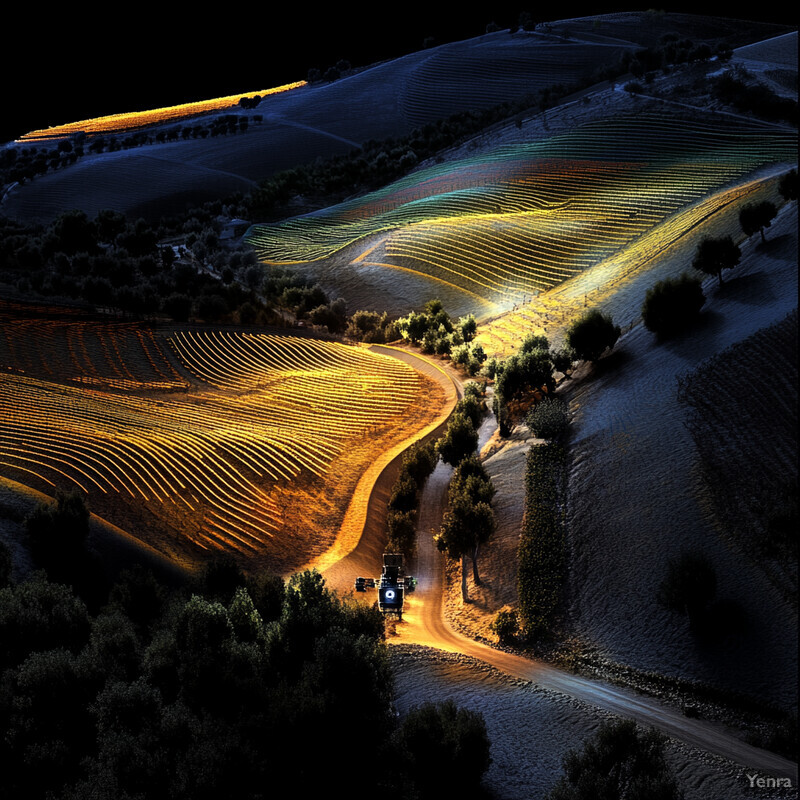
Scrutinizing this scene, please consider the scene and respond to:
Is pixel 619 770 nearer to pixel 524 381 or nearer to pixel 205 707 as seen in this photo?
pixel 205 707

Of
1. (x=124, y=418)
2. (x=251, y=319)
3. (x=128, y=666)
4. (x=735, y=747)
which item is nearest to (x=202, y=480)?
(x=124, y=418)

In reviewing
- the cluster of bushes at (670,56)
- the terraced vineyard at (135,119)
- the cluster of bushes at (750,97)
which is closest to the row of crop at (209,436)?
the cluster of bushes at (750,97)

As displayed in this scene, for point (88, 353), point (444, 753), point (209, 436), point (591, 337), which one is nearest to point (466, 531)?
point (444, 753)

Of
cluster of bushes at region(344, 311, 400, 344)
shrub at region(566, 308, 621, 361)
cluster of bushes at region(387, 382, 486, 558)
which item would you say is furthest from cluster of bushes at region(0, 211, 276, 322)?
shrub at region(566, 308, 621, 361)

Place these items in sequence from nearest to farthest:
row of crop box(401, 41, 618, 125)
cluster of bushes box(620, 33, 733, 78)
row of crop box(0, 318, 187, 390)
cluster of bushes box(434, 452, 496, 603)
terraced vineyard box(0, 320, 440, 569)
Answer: cluster of bushes box(434, 452, 496, 603) < terraced vineyard box(0, 320, 440, 569) < row of crop box(0, 318, 187, 390) < cluster of bushes box(620, 33, 733, 78) < row of crop box(401, 41, 618, 125)

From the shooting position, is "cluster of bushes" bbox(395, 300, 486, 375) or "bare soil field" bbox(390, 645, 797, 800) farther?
"cluster of bushes" bbox(395, 300, 486, 375)

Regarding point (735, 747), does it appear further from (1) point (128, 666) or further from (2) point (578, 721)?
(1) point (128, 666)

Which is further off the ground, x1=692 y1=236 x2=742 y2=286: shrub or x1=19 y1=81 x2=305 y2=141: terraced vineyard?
x1=19 y1=81 x2=305 y2=141: terraced vineyard

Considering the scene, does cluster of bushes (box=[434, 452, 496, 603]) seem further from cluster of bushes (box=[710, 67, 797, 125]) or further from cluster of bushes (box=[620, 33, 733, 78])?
cluster of bushes (box=[620, 33, 733, 78])
